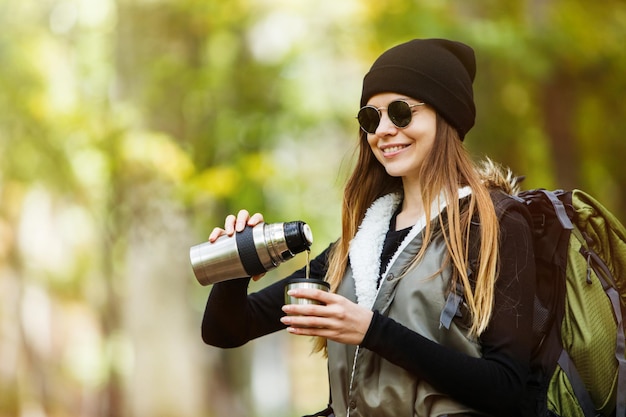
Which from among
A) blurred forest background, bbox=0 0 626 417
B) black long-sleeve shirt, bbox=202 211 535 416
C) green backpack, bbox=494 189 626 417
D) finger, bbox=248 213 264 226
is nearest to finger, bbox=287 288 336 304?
black long-sleeve shirt, bbox=202 211 535 416

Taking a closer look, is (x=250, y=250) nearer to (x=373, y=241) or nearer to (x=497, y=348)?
(x=373, y=241)

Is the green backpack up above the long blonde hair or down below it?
below

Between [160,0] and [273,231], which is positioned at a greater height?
[160,0]

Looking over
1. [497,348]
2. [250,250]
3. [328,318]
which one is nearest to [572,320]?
[497,348]

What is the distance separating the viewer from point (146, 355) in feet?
34.7

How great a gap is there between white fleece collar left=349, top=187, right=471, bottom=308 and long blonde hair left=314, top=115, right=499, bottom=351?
39 mm

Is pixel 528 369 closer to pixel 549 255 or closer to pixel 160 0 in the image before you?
pixel 549 255

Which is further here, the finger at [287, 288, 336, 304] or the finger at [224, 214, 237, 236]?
the finger at [224, 214, 237, 236]

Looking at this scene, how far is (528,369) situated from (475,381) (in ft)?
0.65

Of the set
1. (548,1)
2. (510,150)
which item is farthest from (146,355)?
(548,1)

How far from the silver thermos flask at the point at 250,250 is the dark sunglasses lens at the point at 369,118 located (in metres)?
0.39

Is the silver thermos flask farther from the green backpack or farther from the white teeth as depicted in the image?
the green backpack

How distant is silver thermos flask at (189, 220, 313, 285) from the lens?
2.69 metres

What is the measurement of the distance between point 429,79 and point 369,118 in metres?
0.21
